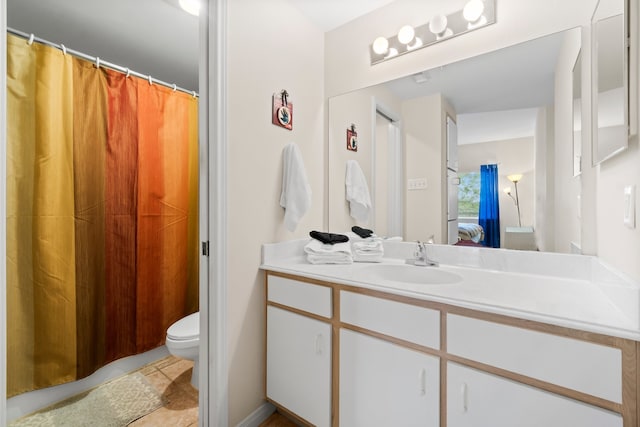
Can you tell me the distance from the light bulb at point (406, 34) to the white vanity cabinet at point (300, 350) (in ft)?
4.59

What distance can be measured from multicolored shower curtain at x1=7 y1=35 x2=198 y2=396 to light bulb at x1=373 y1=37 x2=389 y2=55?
58.1 inches

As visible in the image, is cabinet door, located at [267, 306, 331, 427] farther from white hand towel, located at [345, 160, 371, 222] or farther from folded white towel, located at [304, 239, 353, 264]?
white hand towel, located at [345, 160, 371, 222]

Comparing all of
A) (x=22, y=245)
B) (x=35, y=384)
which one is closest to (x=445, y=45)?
(x=22, y=245)

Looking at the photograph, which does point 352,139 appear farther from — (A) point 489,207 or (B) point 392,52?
(A) point 489,207

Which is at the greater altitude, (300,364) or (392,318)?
(392,318)

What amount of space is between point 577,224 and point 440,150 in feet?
2.24

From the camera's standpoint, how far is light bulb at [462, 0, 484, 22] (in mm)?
1379

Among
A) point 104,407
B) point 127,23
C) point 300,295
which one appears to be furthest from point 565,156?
point 104,407

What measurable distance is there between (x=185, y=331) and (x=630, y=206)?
2.07m

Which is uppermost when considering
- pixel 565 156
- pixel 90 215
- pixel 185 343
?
pixel 565 156

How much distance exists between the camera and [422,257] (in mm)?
1504

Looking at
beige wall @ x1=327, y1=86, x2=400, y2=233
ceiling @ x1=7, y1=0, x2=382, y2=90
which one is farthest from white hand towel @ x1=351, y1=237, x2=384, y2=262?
ceiling @ x1=7, y1=0, x2=382, y2=90

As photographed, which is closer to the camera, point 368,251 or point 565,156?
point 565,156

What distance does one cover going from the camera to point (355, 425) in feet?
3.89
